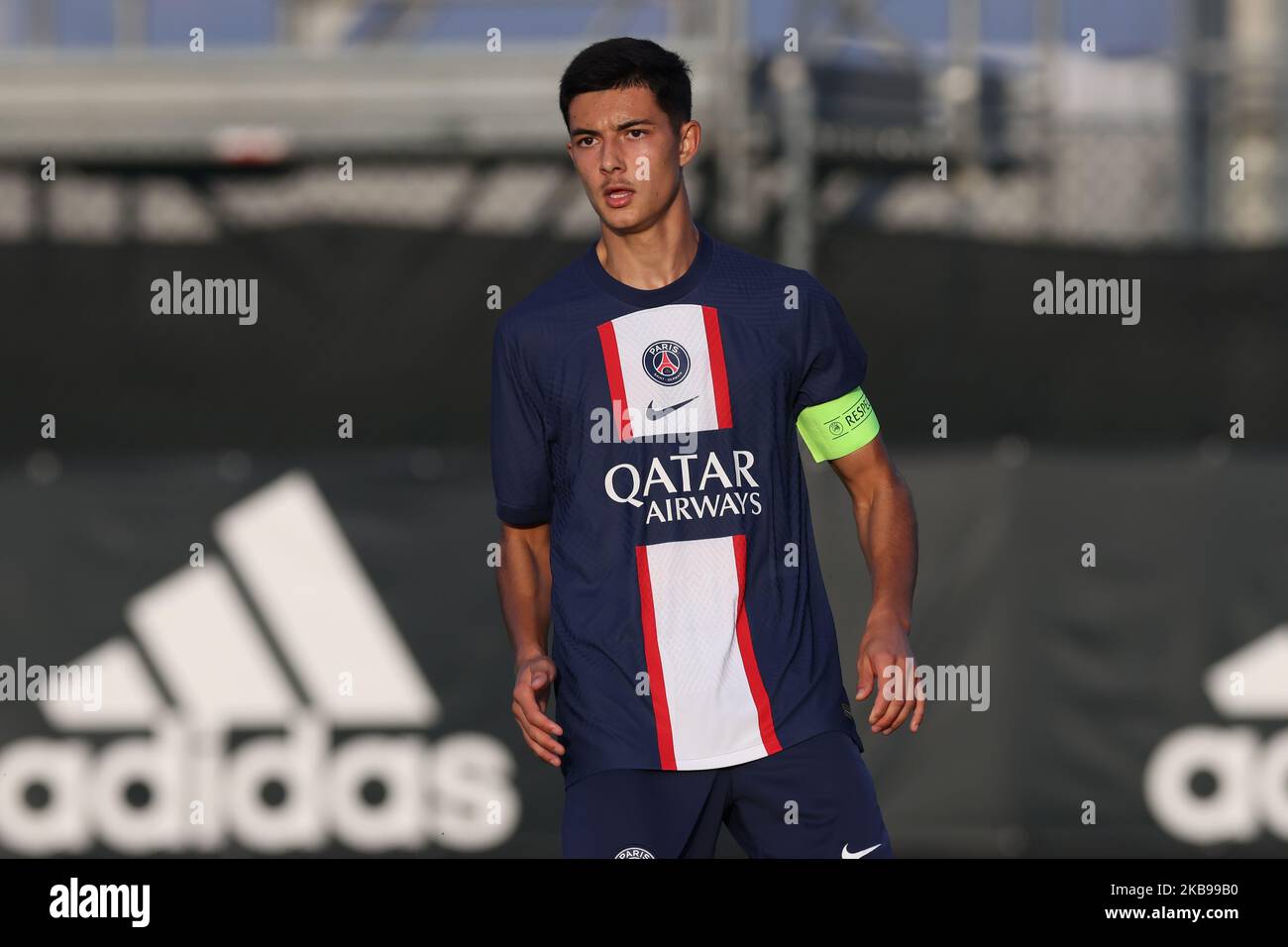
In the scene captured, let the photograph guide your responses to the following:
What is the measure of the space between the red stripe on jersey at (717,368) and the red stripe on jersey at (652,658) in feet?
1.06

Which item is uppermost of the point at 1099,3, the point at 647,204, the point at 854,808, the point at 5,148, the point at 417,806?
the point at 1099,3

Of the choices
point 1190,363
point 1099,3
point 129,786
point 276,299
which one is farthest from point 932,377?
point 129,786

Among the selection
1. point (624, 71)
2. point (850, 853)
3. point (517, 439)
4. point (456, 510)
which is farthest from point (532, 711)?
point (456, 510)

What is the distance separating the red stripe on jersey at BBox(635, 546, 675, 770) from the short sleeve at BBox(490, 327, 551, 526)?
313 mm

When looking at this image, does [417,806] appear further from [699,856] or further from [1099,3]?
[1099,3]

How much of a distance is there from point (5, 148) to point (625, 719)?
15.8 ft

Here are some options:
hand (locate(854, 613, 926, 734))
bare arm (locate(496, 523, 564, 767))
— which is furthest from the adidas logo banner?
hand (locate(854, 613, 926, 734))

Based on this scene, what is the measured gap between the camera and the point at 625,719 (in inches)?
158

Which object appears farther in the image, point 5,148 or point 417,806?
point 5,148

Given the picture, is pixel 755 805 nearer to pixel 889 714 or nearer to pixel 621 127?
pixel 889 714

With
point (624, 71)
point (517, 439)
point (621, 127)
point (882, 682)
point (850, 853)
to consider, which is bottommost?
point (850, 853)

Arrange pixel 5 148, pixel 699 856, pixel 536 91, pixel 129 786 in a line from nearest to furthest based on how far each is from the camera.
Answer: pixel 699 856 → pixel 129 786 → pixel 5 148 → pixel 536 91

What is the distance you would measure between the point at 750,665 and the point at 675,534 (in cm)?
31

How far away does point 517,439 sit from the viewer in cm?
420
